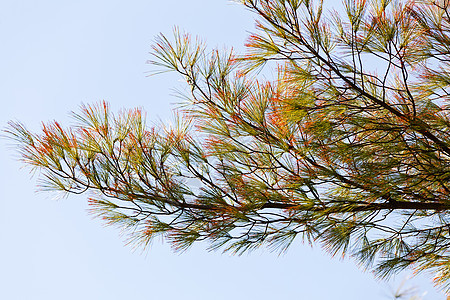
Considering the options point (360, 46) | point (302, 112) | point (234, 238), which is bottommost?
point (234, 238)

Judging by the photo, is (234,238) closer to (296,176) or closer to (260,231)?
(260,231)

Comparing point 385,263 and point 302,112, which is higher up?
point 302,112

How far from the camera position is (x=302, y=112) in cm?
175

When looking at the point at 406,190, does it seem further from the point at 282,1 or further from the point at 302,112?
the point at 282,1

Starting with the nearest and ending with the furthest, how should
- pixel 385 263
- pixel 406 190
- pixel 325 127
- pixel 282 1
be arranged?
pixel 282 1
pixel 325 127
pixel 406 190
pixel 385 263

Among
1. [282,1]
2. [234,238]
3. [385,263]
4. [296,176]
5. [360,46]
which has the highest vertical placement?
[282,1]

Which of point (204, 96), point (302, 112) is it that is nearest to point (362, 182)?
point (302, 112)

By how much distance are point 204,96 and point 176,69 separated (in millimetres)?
134

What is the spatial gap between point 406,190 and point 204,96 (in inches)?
30.0

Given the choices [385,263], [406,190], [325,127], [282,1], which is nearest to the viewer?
[282,1]

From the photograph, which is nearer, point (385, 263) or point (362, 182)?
point (362, 182)

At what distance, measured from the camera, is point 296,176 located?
1.89 meters

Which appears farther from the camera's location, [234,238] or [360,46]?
[234,238]

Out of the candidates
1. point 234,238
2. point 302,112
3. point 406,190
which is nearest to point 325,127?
point 302,112
